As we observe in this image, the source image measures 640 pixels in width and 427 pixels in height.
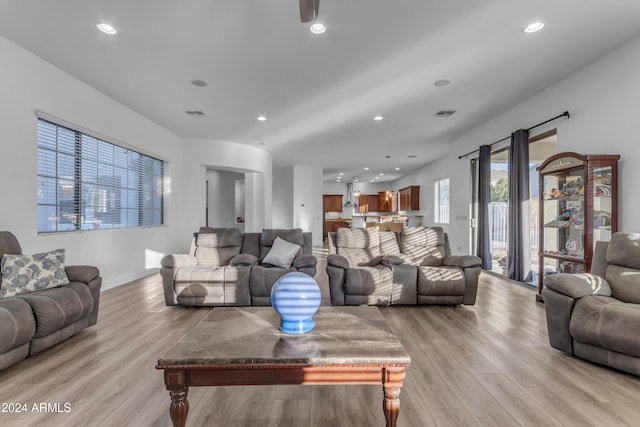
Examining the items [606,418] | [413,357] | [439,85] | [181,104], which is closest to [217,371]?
[413,357]

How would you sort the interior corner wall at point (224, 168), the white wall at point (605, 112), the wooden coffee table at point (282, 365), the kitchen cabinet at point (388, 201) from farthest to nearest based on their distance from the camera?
the kitchen cabinet at point (388, 201) < the interior corner wall at point (224, 168) < the white wall at point (605, 112) < the wooden coffee table at point (282, 365)

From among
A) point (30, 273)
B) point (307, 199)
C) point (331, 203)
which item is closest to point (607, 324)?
point (30, 273)

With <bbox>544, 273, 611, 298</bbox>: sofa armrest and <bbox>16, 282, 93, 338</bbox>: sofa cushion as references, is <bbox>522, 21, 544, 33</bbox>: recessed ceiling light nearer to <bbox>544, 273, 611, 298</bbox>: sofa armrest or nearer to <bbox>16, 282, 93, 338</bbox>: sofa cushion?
<bbox>544, 273, 611, 298</bbox>: sofa armrest

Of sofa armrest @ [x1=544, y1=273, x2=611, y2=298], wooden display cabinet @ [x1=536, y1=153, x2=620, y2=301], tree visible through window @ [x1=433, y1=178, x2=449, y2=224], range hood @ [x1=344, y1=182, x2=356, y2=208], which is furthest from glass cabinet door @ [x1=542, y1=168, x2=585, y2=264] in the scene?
range hood @ [x1=344, y1=182, x2=356, y2=208]

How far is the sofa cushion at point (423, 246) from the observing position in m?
4.07

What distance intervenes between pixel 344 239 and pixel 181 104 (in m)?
3.39

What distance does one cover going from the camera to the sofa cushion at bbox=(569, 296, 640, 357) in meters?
2.05

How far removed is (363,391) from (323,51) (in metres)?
3.18

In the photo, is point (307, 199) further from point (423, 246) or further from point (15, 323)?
point (15, 323)

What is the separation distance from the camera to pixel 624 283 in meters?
2.46

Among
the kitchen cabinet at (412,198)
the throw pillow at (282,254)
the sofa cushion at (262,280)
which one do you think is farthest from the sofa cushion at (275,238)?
the kitchen cabinet at (412,198)

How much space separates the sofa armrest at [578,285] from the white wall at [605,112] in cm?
114

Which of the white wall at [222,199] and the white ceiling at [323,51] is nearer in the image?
the white ceiling at [323,51]

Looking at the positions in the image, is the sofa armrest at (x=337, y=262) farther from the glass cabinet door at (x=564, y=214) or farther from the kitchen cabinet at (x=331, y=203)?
the kitchen cabinet at (x=331, y=203)
